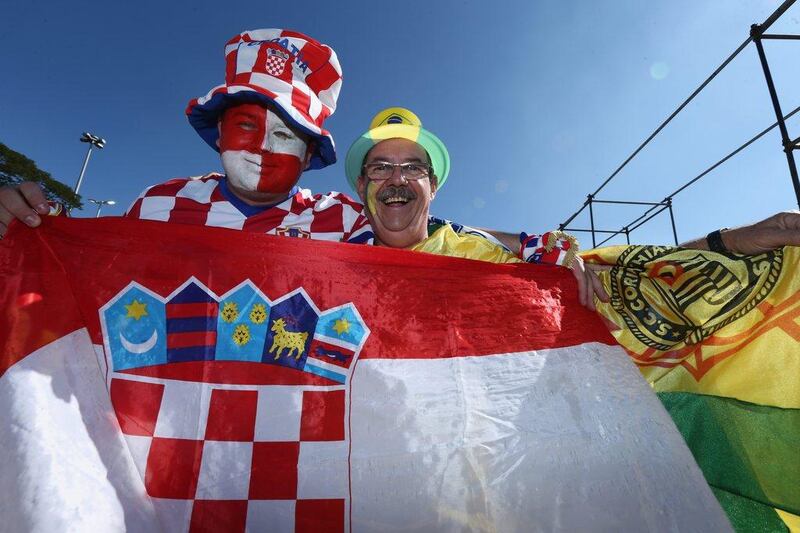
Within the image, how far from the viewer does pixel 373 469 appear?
47.0 inches

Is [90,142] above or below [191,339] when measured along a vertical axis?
above

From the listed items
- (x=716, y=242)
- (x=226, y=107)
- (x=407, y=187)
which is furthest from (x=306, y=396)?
(x=226, y=107)

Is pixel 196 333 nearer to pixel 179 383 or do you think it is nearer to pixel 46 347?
pixel 179 383

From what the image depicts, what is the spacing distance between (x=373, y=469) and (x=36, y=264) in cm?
118

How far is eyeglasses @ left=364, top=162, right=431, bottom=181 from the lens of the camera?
208cm

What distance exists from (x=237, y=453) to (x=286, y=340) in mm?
339

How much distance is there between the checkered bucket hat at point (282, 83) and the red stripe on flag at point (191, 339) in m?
1.27

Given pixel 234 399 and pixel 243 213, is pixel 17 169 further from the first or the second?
pixel 234 399

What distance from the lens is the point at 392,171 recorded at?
2084 mm

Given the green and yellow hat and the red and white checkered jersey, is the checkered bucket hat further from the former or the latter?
the red and white checkered jersey

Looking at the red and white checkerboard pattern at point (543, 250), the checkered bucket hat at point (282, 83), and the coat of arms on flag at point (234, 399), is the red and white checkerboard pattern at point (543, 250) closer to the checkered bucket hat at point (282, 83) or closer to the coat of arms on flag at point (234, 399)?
the coat of arms on flag at point (234, 399)

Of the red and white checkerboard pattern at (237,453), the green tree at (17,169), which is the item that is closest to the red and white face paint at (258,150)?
the red and white checkerboard pattern at (237,453)

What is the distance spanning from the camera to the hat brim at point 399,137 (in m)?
2.14

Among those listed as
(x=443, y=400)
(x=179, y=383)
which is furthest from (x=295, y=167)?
(x=443, y=400)
